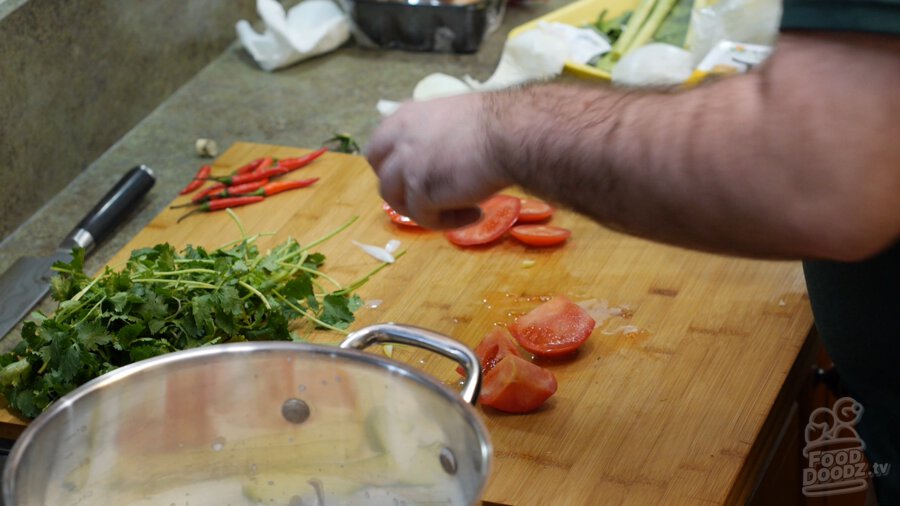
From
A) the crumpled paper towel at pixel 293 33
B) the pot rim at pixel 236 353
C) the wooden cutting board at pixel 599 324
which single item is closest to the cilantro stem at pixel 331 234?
the wooden cutting board at pixel 599 324

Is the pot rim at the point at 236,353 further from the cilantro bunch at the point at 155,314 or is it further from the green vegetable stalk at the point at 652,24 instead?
the green vegetable stalk at the point at 652,24

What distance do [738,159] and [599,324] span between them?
2.26 feet

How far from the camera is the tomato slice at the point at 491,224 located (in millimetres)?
1806

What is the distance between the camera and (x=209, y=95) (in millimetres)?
2484

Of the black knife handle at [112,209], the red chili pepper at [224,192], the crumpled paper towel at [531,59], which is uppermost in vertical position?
the black knife handle at [112,209]

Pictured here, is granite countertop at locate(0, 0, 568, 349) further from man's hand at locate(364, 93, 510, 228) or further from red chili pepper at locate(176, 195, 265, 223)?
man's hand at locate(364, 93, 510, 228)

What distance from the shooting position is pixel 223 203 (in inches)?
76.4

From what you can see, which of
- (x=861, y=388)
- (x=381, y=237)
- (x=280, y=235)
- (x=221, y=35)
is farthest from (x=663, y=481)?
(x=221, y=35)

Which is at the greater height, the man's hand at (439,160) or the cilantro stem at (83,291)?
the man's hand at (439,160)

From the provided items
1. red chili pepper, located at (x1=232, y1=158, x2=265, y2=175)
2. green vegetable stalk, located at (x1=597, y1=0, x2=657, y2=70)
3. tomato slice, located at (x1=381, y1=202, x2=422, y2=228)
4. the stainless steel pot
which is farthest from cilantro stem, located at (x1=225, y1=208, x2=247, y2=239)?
green vegetable stalk, located at (x1=597, y1=0, x2=657, y2=70)

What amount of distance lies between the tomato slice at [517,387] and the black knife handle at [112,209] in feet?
2.61

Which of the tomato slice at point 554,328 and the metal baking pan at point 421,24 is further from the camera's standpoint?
the metal baking pan at point 421,24

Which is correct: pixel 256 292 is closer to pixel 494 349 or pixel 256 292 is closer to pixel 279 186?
pixel 494 349

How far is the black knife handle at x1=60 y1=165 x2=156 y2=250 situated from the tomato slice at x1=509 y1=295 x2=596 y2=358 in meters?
0.75
